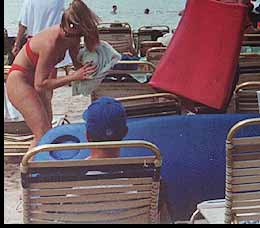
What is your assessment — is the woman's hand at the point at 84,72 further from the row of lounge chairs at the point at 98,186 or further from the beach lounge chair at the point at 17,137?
the row of lounge chairs at the point at 98,186

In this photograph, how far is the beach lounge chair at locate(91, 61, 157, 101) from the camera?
142 inches

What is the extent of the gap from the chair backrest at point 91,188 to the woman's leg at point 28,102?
4.22 ft

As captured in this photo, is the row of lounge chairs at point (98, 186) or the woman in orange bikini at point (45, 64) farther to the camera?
the woman in orange bikini at point (45, 64)

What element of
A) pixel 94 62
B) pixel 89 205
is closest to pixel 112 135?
pixel 89 205

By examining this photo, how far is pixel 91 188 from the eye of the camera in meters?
1.87

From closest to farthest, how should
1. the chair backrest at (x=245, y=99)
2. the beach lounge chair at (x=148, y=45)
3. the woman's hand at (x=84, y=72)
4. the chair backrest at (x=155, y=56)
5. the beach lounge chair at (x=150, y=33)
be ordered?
the woman's hand at (x=84, y=72) < the chair backrest at (x=245, y=99) < the chair backrest at (x=155, y=56) < the beach lounge chair at (x=148, y=45) < the beach lounge chair at (x=150, y=33)

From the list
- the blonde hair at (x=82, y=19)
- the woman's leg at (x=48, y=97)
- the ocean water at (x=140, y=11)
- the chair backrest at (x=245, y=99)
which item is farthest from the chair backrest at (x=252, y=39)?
the blonde hair at (x=82, y=19)

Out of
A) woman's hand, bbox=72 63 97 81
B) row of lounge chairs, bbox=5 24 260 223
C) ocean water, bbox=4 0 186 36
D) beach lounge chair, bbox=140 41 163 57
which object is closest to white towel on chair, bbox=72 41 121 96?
woman's hand, bbox=72 63 97 81

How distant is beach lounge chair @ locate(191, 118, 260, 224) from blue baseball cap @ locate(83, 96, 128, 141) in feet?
1.26

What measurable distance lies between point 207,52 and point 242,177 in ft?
4.19

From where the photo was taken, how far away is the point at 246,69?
3980 mm

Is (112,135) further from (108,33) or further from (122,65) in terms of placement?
(108,33)

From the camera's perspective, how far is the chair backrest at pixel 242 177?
1.98 meters
